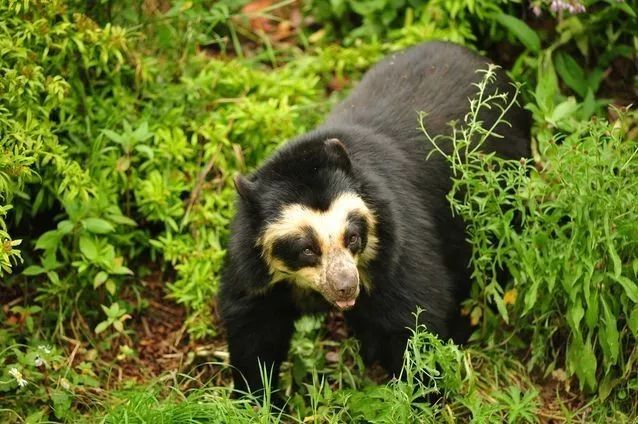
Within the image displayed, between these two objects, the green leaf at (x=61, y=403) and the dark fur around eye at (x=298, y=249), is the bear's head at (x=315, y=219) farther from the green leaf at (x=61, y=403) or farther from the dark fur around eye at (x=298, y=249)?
the green leaf at (x=61, y=403)

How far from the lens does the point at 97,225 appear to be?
6.26 meters

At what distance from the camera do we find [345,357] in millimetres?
6496

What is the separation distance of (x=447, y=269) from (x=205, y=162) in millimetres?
1888

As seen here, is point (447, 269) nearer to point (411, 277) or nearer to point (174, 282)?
point (411, 277)

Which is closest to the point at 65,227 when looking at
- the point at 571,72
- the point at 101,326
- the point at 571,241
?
the point at 101,326

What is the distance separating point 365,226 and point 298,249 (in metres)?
0.34

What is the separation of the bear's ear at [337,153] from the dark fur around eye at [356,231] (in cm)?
26

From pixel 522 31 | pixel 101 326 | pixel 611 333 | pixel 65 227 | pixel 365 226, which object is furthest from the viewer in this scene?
pixel 522 31

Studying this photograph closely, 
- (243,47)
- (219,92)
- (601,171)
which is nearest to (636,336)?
(601,171)

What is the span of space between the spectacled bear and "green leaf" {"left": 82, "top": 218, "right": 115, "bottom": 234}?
3.22 ft

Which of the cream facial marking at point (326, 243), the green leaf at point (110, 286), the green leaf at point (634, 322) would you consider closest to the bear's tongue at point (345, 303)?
the cream facial marking at point (326, 243)

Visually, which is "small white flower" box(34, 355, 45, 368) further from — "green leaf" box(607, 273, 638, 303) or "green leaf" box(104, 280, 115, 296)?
"green leaf" box(607, 273, 638, 303)

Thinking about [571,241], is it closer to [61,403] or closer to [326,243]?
[326,243]

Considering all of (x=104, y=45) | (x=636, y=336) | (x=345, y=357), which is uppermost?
(x=104, y=45)
